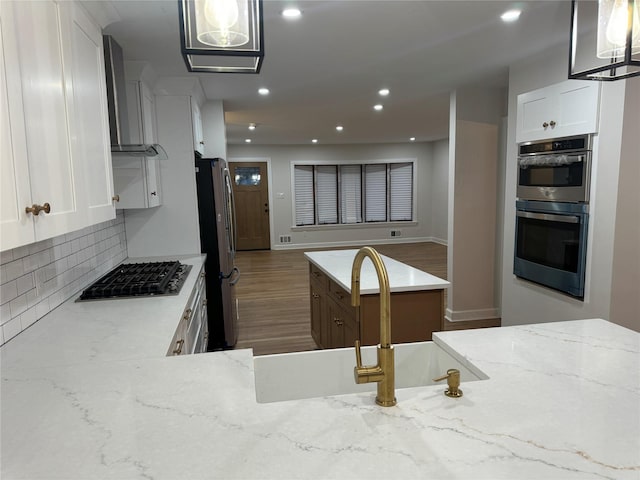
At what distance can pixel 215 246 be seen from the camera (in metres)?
3.68

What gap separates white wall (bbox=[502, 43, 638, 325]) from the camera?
8.25 feet

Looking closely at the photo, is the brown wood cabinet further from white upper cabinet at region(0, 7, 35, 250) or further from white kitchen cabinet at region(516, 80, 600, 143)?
white upper cabinet at region(0, 7, 35, 250)

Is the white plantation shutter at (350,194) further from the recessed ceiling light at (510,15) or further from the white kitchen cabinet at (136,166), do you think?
the recessed ceiling light at (510,15)

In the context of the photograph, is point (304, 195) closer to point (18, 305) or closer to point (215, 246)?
point (215, 246)

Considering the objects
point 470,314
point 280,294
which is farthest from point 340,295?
point 280,294

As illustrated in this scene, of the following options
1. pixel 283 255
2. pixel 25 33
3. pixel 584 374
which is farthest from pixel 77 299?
pixel 283 255

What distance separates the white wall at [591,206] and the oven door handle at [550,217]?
135 millimetres

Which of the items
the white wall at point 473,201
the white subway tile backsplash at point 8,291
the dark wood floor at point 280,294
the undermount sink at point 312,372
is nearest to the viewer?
the undermount sink at point 312,372

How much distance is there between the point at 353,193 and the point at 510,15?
7559 mm

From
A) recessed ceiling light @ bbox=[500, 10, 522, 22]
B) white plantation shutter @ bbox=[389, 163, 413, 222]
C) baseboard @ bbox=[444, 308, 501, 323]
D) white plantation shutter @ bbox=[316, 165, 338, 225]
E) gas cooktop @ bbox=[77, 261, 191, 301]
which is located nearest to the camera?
gas cooktop @ bbox=[77, 261, 191, 301]

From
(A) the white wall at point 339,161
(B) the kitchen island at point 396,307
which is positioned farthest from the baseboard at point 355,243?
(B) the kitchen island at point 396,307

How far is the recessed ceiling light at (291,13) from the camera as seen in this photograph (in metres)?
2.19

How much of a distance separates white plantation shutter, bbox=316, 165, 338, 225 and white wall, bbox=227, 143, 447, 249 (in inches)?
8.8

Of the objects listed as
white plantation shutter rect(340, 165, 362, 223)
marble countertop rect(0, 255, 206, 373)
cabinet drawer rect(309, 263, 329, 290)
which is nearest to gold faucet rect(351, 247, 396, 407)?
marble countertop rect(0, 255, 206, 373)
